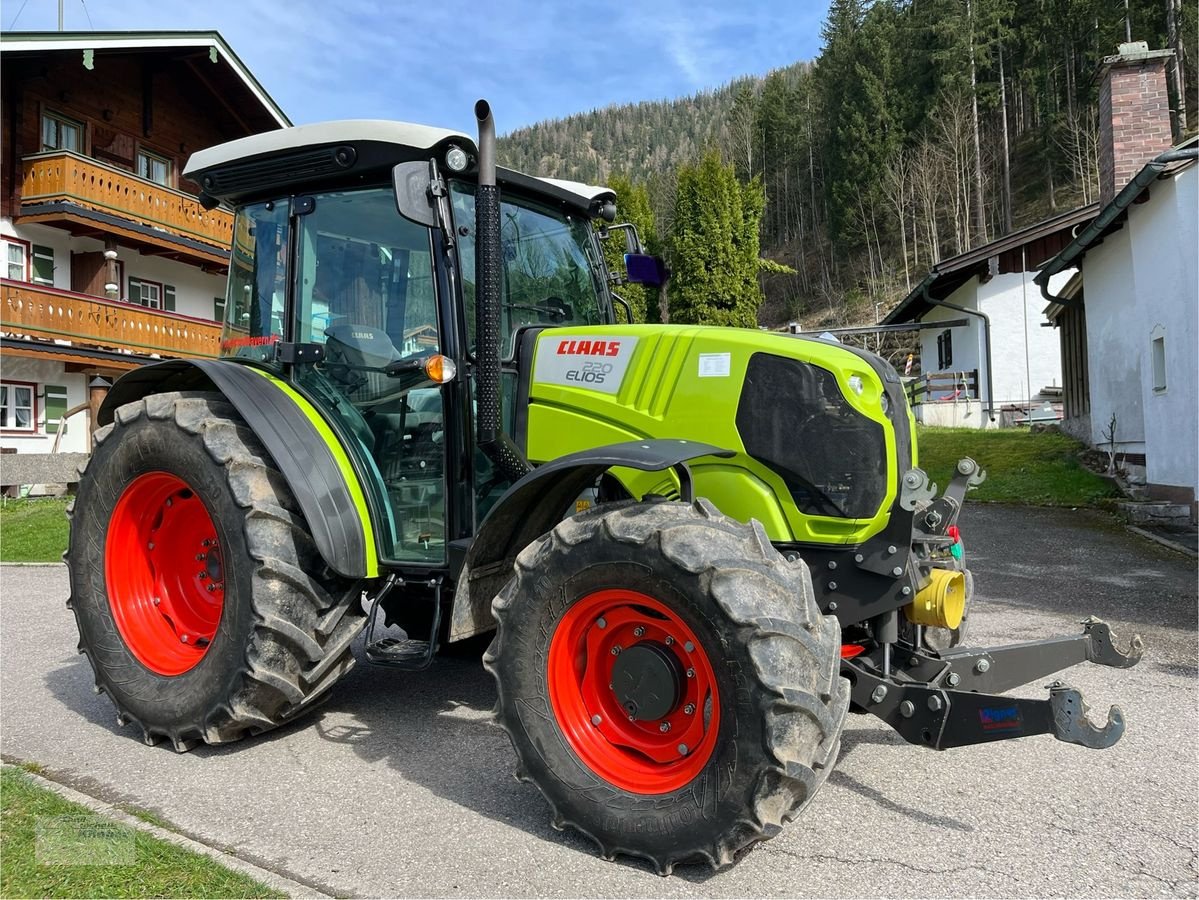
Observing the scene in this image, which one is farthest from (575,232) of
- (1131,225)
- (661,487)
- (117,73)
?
(117,73)

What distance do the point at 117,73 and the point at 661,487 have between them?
2141cm

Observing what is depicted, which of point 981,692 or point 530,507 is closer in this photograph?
point 981,692

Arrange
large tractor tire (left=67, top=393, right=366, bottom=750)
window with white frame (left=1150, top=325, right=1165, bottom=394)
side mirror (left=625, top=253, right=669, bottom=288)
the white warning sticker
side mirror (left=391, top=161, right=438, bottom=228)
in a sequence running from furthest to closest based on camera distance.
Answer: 1. window with white frame (left=1150, top=325, right=1165, bottom=394)
2. side mirror (left=625, top=253, right=669, bottom=288)
3. large tractor tire (left=67, top=393, right=366, bottom=750)
4. side mirror (left=391, top=161, right=438, bottom=228)
5. the white warning sticker

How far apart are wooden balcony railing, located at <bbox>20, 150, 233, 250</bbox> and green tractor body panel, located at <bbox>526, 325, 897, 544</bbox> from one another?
14687 millimetres

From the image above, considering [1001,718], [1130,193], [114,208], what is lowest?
[1001,718]

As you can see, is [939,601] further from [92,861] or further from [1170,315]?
[1170,315]

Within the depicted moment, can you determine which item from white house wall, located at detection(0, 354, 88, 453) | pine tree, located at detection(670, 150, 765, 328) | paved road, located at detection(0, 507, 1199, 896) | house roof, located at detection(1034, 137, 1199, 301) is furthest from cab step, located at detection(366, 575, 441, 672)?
pine tree, located at detection(670, 150, 765, 328)

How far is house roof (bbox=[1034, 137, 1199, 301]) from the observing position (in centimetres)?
943

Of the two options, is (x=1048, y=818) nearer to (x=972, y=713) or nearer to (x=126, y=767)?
(x=972, y=713)

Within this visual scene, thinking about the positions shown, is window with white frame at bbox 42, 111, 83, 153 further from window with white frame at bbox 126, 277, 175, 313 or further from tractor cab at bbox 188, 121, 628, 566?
tractor cab at bbox 188, 121, 628, 566

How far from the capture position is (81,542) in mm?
4180

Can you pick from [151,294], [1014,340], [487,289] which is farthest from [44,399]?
[1014,340]

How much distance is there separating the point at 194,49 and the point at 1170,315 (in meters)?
19.5

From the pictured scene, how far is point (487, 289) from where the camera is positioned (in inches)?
131
